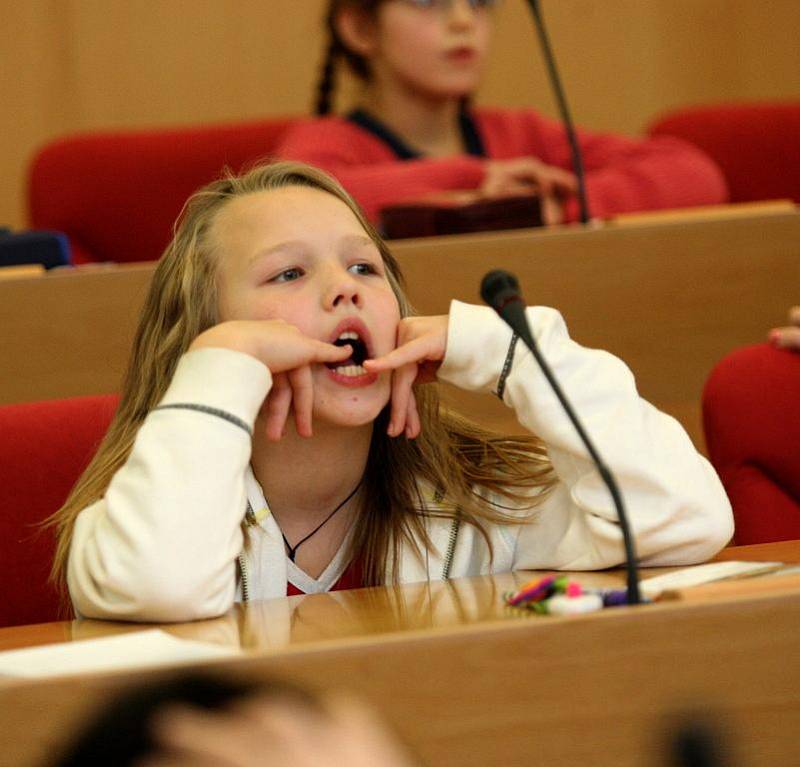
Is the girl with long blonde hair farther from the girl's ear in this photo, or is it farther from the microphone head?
the girl's ear

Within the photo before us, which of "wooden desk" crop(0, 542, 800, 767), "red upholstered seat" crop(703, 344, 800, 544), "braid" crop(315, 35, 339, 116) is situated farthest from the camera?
"braid" crop(315, 35, 339, 116)

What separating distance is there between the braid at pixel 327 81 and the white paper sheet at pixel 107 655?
2.35 m

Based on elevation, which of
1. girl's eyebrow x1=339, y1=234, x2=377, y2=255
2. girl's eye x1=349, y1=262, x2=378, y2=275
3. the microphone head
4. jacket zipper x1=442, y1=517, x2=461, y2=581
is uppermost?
the microphone head

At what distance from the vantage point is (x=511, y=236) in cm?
211

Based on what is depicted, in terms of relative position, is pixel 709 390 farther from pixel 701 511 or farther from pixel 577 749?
pixel 577 749

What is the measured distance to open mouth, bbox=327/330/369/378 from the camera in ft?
4.60

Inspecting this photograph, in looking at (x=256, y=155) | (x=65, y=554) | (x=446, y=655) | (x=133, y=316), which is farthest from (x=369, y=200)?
(x=446, y=655)

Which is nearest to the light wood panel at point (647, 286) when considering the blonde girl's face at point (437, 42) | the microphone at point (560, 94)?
the microphone at point (560, 94)

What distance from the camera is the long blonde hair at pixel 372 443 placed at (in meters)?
1.46

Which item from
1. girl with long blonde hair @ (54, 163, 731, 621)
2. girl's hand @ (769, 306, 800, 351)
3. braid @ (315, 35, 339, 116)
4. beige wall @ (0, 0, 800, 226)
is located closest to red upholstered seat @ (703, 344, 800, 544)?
girl's hand @ (769, 306, 800, 351)

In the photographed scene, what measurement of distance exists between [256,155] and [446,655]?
7.89ft

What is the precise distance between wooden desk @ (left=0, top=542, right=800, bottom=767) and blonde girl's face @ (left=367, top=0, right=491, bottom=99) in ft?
7.33

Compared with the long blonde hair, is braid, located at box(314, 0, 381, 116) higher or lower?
higher

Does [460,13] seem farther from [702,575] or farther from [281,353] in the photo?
[702,575]
